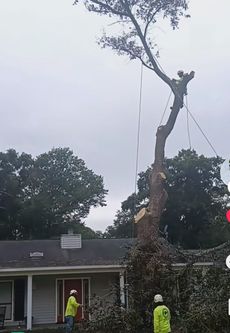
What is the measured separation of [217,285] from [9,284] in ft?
37.5

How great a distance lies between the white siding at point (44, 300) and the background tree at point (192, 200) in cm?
1762

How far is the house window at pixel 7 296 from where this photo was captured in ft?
61.4

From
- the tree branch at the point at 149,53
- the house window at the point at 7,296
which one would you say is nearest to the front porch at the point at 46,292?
the house window at the point at 7,296

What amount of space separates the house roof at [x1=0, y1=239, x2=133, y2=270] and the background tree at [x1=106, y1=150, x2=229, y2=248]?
14921 millimetres

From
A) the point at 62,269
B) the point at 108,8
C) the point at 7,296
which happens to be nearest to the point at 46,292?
the point at 7,296

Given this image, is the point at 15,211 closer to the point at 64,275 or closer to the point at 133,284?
the point at 64,275

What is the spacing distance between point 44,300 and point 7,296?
1.47 metres

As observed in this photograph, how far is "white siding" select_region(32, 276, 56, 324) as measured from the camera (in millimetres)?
18891

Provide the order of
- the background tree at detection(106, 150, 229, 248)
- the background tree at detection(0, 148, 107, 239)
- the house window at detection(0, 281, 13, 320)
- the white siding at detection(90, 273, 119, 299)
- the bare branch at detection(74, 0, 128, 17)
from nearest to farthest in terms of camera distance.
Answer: the bare branch at detection(74, 0, 128, 17), the house window at detection(0, 281, 13, 320), the white siding at detection(90, 273, 119, 299), the background tree at detection(106, 150, 229, 248), the background tree at detection(0, 148, 107, 239)

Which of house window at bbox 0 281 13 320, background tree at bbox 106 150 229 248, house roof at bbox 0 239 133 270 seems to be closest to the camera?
house roof at bbox 0 239 133 270

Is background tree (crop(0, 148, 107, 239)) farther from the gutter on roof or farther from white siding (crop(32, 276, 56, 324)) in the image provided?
the gutter on roof

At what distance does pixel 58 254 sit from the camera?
1972 centimetres

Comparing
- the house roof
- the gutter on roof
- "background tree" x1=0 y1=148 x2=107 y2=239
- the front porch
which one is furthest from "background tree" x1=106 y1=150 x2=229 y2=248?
the gutter on roof

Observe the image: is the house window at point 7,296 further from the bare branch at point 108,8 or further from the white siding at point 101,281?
the bare branch at point 108,8
